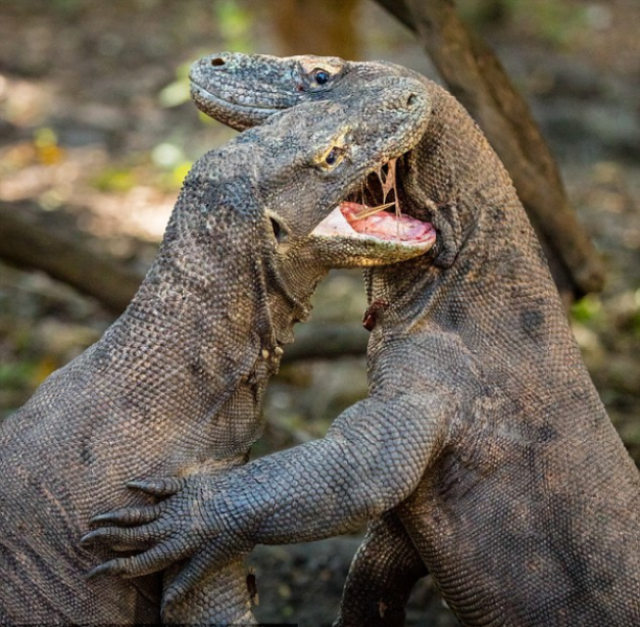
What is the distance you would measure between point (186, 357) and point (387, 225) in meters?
0.99

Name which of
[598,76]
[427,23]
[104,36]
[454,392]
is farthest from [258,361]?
[104,36]

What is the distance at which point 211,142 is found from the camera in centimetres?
1356

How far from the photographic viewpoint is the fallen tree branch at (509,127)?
18.8 ft

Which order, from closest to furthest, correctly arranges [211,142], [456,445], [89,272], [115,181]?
1. [456,445]
2. [89,272]
3. [115,181]
4. [211,142]

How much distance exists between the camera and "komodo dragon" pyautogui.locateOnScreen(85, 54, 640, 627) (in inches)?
167

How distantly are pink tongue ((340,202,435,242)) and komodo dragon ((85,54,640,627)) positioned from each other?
0.22 feet

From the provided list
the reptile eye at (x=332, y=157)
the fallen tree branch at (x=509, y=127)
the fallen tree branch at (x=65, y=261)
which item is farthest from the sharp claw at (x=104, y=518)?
the fallen tree branch at (x=65, y=261)

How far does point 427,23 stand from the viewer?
5.70 meters

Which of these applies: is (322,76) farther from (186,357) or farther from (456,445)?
(456,445)

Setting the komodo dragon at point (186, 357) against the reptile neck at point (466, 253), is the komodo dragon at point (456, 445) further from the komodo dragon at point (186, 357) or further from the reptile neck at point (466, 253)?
the komodo dragon at point (186, 357)

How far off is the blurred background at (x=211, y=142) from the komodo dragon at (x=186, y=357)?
1985mm

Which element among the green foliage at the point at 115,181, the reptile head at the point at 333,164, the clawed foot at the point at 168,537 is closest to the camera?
the clawed foot at the point at 168,537

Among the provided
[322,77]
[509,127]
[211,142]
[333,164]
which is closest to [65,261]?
[509,127]

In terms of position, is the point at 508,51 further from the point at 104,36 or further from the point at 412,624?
the point at 412,624
